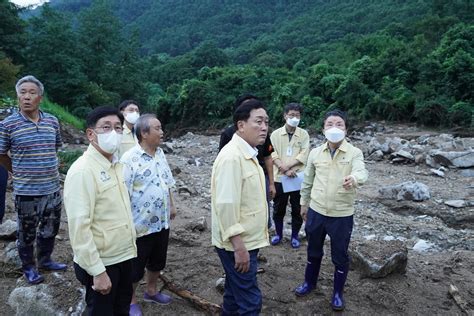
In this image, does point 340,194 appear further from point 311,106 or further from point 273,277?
point 311,106

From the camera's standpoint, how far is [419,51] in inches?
784

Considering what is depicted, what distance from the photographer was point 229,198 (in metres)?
2.54

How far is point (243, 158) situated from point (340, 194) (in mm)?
1150

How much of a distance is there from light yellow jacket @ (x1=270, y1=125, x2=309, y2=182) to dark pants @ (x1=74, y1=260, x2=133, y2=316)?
7.88 ft

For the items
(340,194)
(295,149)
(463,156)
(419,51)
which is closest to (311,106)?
(419,51)

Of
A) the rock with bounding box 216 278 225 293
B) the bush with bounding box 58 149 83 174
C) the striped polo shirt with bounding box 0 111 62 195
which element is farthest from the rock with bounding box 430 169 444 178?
the striped polo shirt with bounding box 0 111 62 195

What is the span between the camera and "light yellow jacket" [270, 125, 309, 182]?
15.4ft

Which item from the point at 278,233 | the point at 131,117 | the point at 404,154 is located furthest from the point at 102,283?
the point at 404,154

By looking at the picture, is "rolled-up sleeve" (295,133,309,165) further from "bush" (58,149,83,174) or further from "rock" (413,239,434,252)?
"bush" (58,149,83,174)

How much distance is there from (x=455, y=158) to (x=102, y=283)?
32.7ft

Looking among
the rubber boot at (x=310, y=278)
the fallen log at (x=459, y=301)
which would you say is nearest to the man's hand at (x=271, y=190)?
the rubber boot at (x=310, y=278)

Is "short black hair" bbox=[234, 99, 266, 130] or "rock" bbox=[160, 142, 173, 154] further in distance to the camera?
"rock" bbox=[160, 142, 173, 154]

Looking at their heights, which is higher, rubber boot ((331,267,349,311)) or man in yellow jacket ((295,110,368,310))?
man in yellow jacket ((295,110,368,310))

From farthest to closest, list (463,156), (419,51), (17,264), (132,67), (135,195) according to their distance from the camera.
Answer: (132,67) < (419,51) < (463,156) < (17,264) < (135,195)
